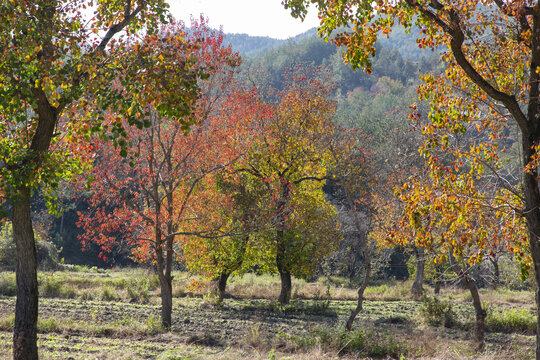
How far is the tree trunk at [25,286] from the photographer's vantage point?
8.62 metres

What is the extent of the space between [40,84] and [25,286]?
365 centimetres

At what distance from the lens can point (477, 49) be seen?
310 inches

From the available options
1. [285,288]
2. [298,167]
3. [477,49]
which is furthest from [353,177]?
[477,49]

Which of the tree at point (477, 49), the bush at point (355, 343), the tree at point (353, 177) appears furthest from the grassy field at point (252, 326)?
the tree at point (477, 49)

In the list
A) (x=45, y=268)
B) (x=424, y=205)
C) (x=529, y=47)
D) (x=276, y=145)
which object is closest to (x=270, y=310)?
(x=276, y=145)

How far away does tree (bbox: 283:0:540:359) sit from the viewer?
7219 millimetres

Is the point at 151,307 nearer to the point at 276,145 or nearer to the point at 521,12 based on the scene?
the point at 276,145

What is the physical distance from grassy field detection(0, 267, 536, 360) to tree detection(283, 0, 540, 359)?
15.9 feet

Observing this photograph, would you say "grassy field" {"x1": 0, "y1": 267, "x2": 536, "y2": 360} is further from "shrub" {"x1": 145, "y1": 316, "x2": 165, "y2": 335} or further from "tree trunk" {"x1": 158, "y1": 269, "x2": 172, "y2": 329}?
"tree trunk" {"x1": 158, "y1": 269, "x2": 172, "y2": 329}

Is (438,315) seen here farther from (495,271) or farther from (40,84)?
(40,84)

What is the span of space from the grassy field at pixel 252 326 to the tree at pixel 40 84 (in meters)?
2.30

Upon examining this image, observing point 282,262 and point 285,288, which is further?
point 285,288

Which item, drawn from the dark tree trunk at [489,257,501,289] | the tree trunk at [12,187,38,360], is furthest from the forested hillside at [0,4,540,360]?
the dark tree trunk at [489,257,501,289]

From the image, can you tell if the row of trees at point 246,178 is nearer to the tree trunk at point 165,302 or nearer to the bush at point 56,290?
the tree trunk at point 165,302
